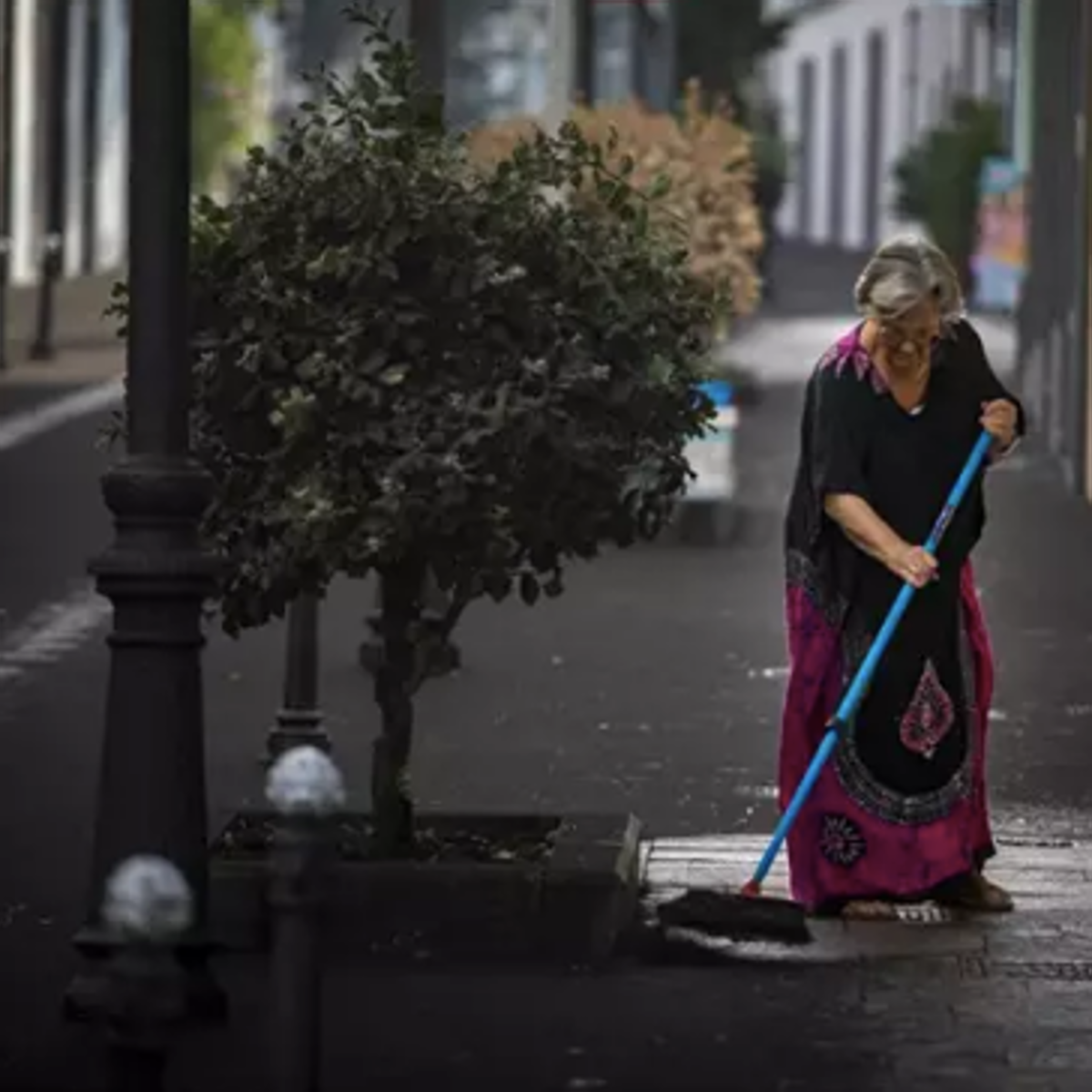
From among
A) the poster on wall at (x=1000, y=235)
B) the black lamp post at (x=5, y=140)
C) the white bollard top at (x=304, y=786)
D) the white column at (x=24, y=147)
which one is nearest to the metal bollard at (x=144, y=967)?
the white bollard top at (x=304, y=786)

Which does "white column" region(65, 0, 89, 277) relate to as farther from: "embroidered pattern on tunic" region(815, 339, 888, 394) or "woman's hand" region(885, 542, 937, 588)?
"woman's hand" region(885, 542, 937, 588)

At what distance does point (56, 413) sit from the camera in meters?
32.5

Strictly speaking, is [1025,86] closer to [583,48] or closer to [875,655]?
[583,48]

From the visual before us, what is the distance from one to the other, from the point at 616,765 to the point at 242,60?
49174mm

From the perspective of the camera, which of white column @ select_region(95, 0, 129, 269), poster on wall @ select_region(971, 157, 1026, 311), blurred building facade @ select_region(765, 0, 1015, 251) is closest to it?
poster on wall @ select_region(971, 157, 1026, 311)

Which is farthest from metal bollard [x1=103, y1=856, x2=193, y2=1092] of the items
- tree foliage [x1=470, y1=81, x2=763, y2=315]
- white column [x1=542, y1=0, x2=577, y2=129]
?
white column [x1=542, y1=0, x2=577, y2=129]

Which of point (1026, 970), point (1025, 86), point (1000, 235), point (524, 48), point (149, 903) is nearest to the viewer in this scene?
point (149, 903)

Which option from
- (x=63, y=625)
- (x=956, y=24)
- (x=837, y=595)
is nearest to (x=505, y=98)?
(x=956, y=24)

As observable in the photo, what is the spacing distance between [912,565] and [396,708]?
131 centimetres

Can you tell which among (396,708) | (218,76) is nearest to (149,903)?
(396,708)

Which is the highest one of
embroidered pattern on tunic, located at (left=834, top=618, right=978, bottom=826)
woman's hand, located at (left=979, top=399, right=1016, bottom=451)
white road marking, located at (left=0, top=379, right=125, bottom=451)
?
woman's hand, located at (left=979, top=399, right=1016, bottom=451)

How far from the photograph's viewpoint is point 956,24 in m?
71.8

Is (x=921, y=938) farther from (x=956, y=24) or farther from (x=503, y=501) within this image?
(x=956, y=24)

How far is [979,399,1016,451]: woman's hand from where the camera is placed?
35.8ft
